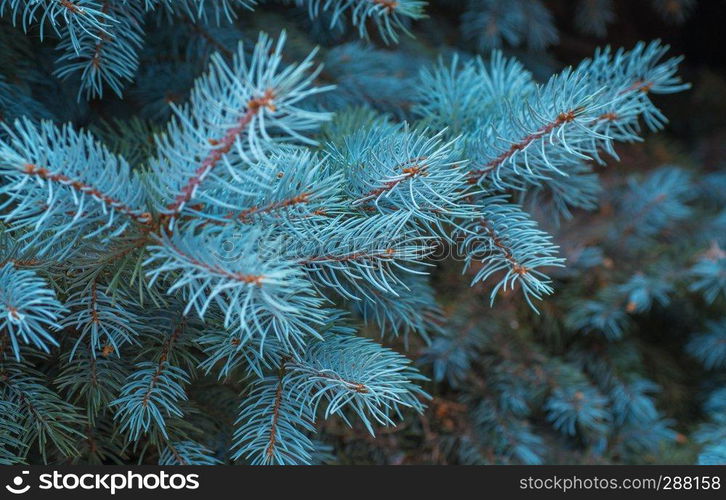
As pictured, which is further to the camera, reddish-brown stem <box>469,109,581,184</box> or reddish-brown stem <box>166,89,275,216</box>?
reddish-brown stem <box>469,109,581,184</box>

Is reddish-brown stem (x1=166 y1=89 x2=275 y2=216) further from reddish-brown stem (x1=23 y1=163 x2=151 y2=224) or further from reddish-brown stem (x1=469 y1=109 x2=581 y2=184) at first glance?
reddish-brown stem (x1=469 y1=109 x2=581 y2=184)

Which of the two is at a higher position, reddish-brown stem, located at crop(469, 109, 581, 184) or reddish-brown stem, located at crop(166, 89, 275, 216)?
reddish-brown stem, located at crop(469, 109, 581, 184)

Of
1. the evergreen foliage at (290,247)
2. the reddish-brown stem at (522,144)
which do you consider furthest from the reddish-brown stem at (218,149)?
the reddish-brown stem at (522,144)

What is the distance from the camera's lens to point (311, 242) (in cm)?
40

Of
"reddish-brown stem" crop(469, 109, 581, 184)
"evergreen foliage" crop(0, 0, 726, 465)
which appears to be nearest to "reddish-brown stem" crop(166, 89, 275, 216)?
"evergreen foliage" crop(0, 0, 726, 465)

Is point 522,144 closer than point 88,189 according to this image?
No

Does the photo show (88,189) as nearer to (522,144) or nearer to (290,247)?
(290,247)

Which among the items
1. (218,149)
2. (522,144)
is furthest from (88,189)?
(522,144)

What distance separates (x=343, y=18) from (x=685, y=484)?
2.04 feet

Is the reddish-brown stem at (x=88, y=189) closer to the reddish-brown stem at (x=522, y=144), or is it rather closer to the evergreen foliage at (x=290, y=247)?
the evergreen foliage at (x=290, y=247)

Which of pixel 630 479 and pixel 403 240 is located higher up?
pixel 403 240

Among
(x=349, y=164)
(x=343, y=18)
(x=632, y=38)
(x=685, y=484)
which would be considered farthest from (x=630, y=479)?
(x=632, y=38)

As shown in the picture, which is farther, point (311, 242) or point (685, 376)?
point (685, 376)

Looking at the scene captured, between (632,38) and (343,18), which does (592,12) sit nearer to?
(632,38)
